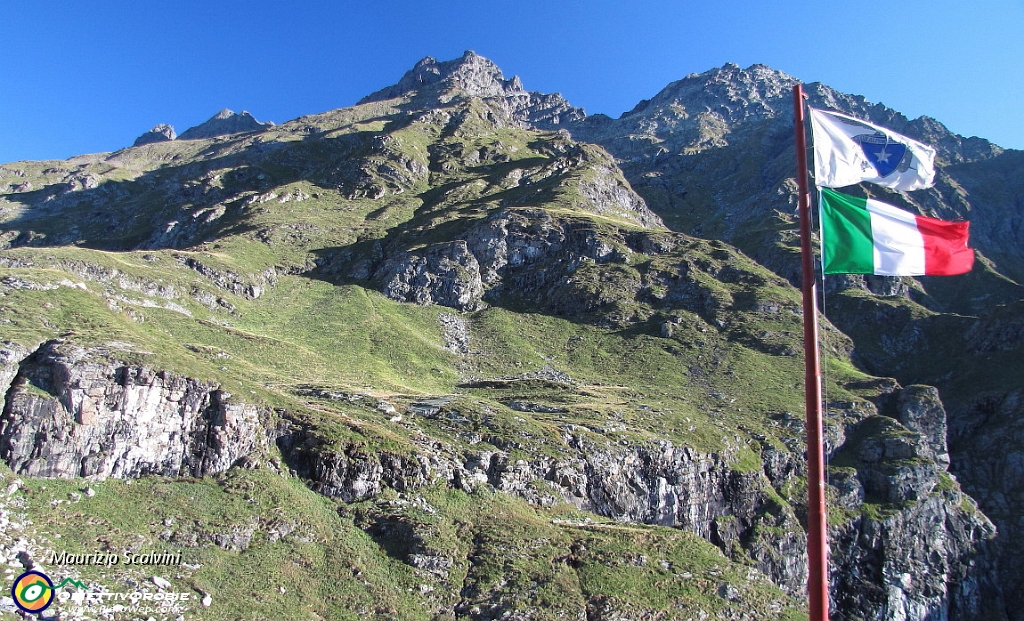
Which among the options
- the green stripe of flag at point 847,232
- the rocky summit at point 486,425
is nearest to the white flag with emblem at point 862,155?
the green stripe of flag at point 847,232

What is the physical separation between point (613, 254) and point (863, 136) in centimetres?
12248

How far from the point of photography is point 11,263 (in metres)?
81.5

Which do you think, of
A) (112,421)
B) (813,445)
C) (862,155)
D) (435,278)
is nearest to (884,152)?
(862,155)

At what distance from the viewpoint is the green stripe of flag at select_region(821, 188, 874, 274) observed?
1141cm

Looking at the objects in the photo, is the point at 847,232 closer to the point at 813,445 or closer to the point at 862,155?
the point at 862,155

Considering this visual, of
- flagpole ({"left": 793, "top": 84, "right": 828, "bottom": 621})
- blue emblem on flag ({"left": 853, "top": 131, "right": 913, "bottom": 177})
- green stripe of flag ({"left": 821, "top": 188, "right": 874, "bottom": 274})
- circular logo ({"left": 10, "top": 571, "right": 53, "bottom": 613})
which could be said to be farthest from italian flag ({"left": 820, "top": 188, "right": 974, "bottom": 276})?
circular logo ({"left": 10, "top": 571, "right": 53, "bottom": 613})

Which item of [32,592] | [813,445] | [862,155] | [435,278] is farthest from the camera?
[435,278]

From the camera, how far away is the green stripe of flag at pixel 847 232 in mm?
11406

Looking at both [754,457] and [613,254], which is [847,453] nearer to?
[754,457]

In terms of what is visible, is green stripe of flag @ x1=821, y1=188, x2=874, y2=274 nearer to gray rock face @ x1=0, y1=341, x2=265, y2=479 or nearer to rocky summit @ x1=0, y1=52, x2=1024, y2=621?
rocky summit @ x1=0, y1=52, x2=1024, y2=621

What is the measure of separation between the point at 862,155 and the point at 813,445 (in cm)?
697

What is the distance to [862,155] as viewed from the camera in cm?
1231

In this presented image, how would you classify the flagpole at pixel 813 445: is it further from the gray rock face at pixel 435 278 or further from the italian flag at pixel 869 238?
the gray rock face at pixel 435 278

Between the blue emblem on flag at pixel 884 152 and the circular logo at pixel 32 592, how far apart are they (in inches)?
1342
